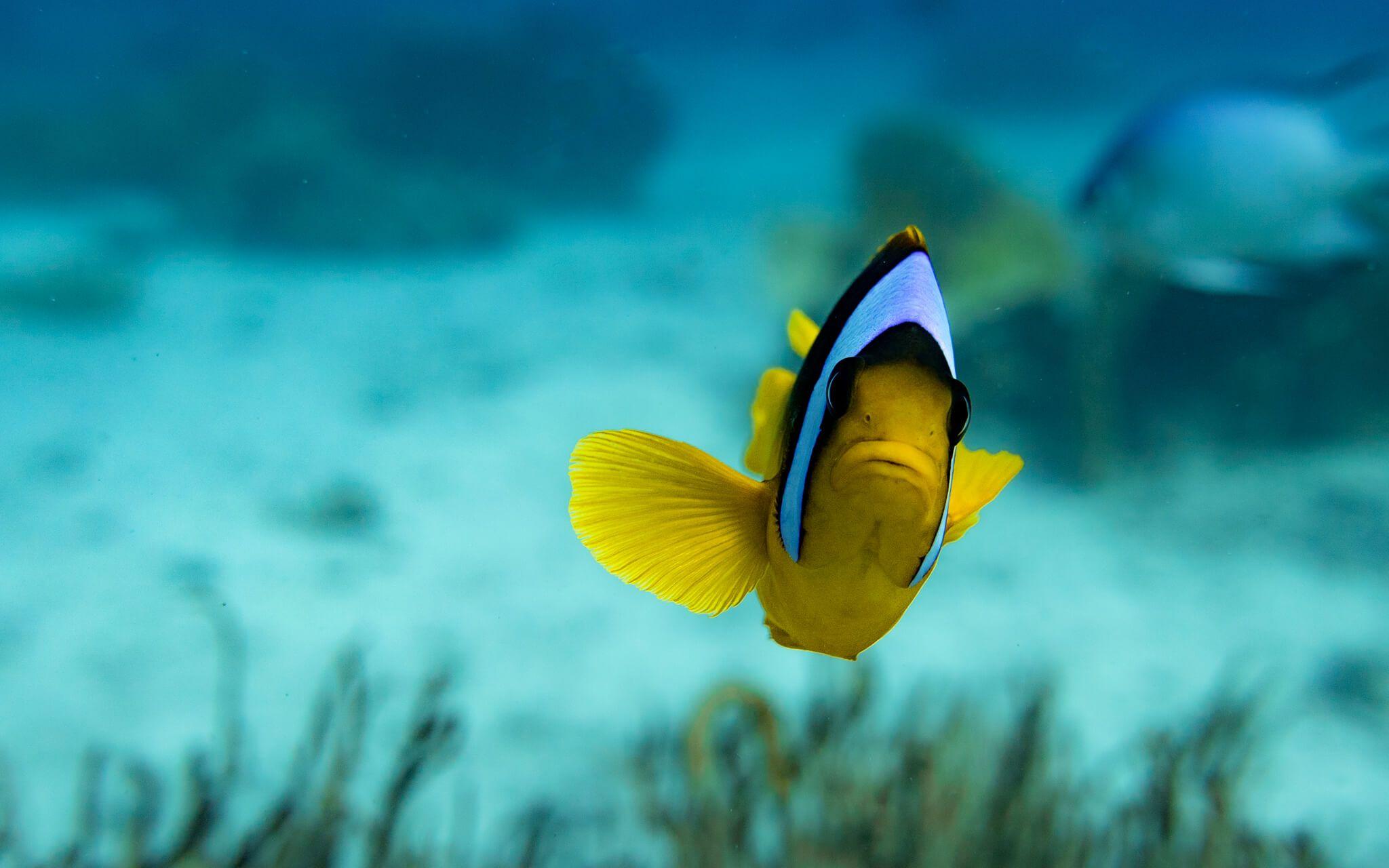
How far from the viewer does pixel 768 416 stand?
3.04ft

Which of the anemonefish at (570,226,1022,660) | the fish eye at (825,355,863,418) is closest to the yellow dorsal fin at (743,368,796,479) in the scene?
the anemonefish at (570,226,1022,660)

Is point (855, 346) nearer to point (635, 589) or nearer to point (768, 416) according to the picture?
point (768, 416)

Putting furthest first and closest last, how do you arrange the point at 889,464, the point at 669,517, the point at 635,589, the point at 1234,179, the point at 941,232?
the point at 941,232 → the point at 635,589 → the point at 1234,179 → the point at 669,517 → the point at 889,464

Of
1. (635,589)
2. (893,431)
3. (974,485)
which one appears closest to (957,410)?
(893,431)

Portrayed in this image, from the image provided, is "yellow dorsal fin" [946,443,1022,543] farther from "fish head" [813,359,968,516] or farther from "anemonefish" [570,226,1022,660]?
"fish head" [813,359,968,516]

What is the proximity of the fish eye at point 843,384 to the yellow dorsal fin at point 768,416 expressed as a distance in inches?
10.6

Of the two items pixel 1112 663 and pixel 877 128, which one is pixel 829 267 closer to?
pixel 877 128

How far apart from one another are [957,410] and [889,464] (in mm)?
70

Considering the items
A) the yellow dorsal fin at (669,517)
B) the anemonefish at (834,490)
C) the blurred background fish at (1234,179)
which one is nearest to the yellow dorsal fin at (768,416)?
the anemonefish at (834,490)

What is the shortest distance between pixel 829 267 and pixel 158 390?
195 inches

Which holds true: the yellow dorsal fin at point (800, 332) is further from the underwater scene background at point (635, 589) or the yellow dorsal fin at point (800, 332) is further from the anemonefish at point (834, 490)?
the underwater scene background at point (635, 589)

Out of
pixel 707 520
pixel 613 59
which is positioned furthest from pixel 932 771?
pixel 613 59

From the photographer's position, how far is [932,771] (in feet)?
6.22

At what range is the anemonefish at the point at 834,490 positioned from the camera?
561 mm
